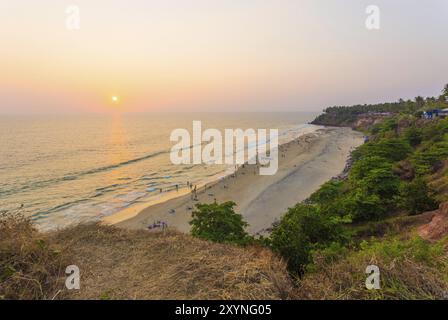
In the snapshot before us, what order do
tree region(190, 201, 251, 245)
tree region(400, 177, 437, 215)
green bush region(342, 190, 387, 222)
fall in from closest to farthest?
tree region(190, 201, 251, 245)
tree region(400, 177, 437, 215)
green bush region(342, 190, 387, 222)

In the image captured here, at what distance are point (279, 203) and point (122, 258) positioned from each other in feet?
74.7

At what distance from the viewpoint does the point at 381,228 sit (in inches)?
540

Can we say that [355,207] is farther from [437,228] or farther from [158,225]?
[158,225]

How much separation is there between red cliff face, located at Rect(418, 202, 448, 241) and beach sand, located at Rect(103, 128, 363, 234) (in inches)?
463

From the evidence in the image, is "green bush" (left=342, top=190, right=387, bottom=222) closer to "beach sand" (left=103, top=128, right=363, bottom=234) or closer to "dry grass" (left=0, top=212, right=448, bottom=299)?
"beach sand" (left=103, top=128, right=363, bottom=234)

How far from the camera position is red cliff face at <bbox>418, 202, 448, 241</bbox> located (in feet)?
32.0

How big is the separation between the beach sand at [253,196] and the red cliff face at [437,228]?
1177cm

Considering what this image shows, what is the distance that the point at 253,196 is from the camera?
2981 cm

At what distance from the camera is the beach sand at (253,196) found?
23.6m

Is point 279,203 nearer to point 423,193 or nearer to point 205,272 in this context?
point 423,193

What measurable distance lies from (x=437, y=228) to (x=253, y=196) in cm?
2028

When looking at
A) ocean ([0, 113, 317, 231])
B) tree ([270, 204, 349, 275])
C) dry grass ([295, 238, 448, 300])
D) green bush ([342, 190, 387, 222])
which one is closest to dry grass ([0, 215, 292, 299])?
dry grass ([295, 238, 448, 300])

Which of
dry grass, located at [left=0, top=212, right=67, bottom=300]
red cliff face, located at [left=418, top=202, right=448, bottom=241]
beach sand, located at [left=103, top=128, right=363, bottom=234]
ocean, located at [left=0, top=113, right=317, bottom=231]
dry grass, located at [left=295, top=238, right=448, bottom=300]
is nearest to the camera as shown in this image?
dry grass, located at [left=295, top=238, right=448, bottom=300]

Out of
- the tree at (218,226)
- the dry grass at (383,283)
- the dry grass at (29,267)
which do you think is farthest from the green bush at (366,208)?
the dry grass at (29,267)
